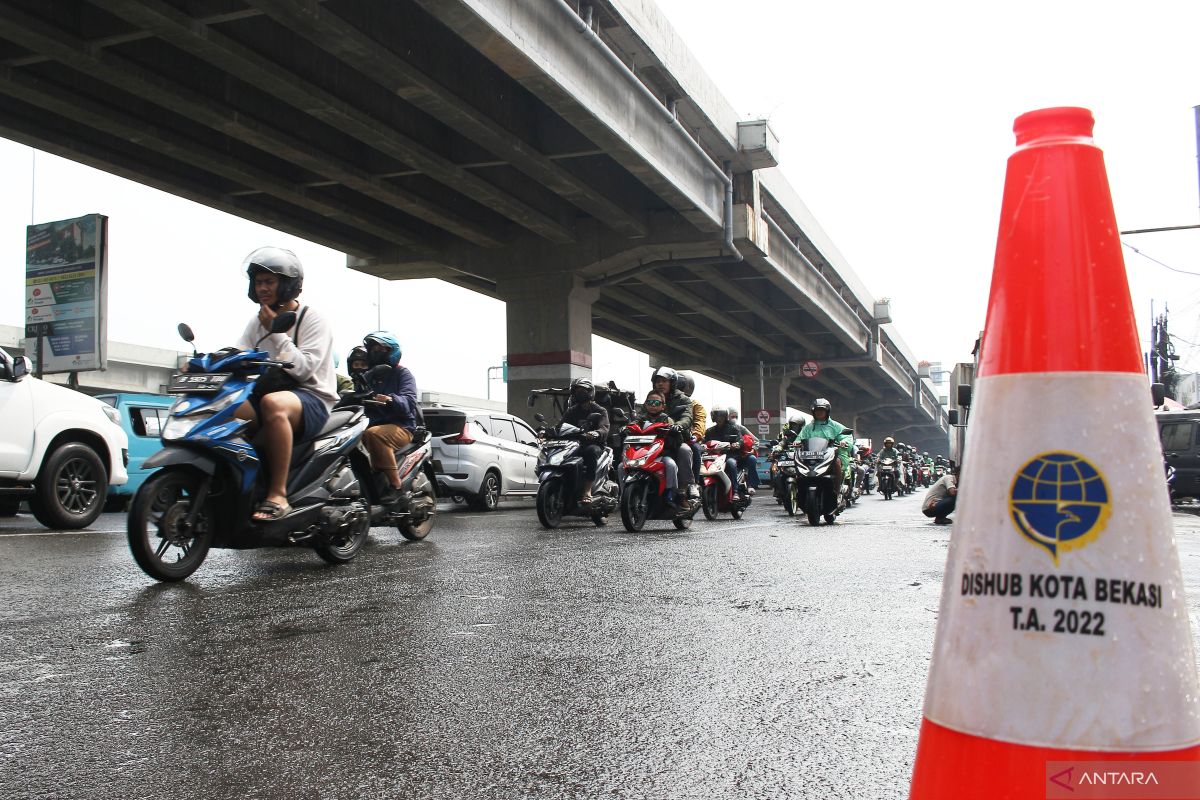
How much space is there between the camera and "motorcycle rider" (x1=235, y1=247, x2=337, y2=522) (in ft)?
19.7

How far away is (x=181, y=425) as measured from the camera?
18.7 ft

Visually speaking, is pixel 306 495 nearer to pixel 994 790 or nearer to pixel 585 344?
pixel 994 790

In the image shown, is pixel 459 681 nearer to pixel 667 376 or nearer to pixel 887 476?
pixel 667 376

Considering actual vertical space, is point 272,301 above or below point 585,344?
below

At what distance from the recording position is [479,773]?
2.63 m

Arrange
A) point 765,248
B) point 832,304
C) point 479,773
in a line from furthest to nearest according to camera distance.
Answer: point 832,304
point 765,248
point 479,773

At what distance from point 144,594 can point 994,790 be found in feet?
15.6

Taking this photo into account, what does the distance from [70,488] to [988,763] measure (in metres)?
9.94

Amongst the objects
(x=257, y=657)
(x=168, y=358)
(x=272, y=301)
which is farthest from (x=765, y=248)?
(x=168, y=358)

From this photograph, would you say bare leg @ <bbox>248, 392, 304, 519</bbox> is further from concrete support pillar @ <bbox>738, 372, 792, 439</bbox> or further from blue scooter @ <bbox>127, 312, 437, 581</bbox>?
concrete support pillar @ <bbox>738, 372, 792, 439</bbox>

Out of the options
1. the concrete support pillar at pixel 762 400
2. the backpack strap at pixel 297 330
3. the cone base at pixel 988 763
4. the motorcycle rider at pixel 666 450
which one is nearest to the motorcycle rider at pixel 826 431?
the motorcycle rider at pixel 666 450

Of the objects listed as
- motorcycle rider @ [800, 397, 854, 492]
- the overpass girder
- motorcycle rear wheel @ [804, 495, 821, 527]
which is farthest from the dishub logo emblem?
the overpass girder

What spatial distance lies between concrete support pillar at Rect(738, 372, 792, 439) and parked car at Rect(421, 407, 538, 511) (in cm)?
3551

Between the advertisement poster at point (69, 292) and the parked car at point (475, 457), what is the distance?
33.2 feet
